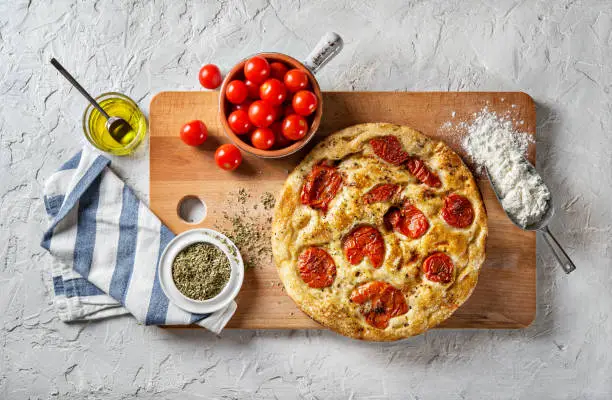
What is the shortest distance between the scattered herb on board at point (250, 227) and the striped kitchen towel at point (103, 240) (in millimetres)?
369

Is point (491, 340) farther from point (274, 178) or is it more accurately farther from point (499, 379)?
point (274, 178)

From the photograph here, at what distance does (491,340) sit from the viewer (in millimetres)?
3854

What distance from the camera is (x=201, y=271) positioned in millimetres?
3479

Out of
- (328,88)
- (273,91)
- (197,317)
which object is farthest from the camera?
(328,88)

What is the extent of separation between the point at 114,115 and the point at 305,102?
148cm

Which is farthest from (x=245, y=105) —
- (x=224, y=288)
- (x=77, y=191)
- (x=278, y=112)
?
(x=77, y=191)

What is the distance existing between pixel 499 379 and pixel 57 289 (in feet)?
11.0

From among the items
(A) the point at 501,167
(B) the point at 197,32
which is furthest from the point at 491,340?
(B) the point at 197,32

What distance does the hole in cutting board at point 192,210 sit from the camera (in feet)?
12.3

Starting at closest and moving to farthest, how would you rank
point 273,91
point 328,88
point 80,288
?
point 273,91, point 80,288, point 328,88

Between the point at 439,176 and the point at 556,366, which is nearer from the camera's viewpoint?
the point at 439,176

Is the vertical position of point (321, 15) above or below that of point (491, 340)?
above

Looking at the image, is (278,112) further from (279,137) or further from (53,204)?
(53,204)

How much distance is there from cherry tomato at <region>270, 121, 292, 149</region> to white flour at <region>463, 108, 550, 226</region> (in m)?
1.32
